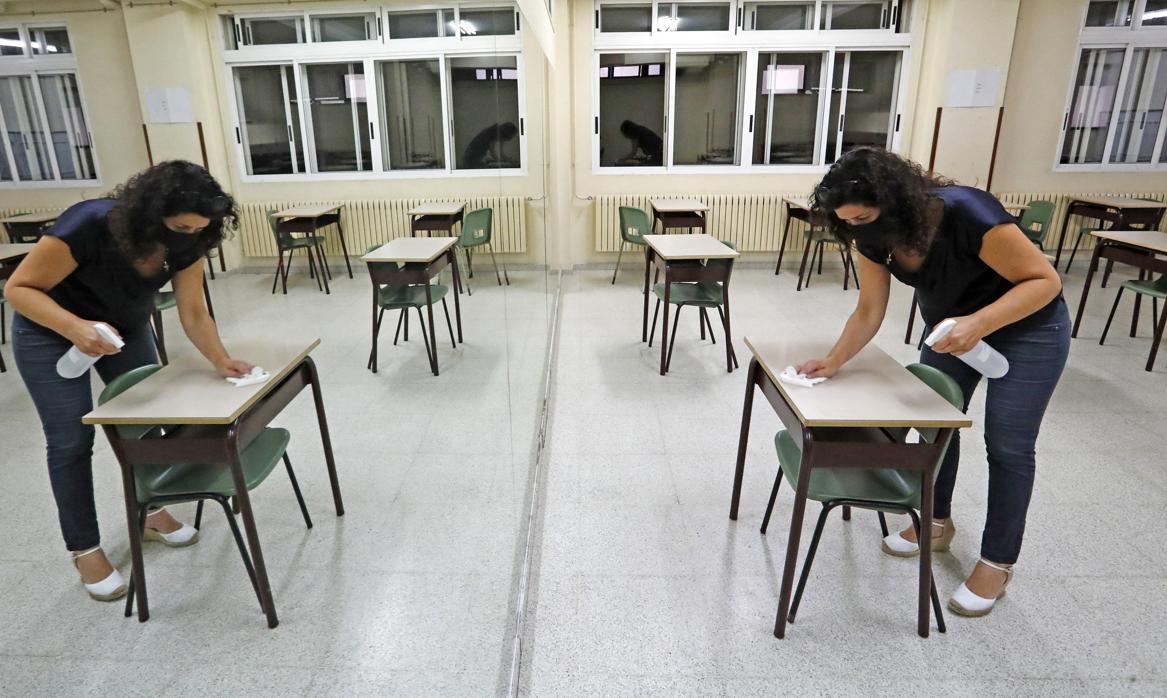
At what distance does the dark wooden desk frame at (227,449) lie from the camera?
5.16 ft

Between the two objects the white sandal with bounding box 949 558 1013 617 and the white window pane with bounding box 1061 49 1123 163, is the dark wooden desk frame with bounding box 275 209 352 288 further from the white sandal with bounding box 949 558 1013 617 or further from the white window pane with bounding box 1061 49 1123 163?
the white window pane with bounding box 1061 49 1123 163

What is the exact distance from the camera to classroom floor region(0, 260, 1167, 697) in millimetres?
1473

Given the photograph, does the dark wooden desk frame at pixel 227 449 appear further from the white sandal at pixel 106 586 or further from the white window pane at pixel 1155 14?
the white window pane at pixel 1155 14

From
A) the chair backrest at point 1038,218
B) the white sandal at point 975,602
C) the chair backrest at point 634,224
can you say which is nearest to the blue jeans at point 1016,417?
the white sandal at point 975,602

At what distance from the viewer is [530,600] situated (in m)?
1.97

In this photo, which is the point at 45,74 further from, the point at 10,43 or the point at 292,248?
the point at 292,248

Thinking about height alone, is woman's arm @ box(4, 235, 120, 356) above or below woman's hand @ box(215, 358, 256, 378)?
above

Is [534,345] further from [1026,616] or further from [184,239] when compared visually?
[1026,616]

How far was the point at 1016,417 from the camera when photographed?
177 centimetres

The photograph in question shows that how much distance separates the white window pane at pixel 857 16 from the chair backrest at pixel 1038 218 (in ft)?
8.18

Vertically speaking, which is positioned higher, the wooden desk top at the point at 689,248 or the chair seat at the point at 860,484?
the wooden desk top at the point at 689,248

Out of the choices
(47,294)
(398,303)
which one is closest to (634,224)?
(398,303)

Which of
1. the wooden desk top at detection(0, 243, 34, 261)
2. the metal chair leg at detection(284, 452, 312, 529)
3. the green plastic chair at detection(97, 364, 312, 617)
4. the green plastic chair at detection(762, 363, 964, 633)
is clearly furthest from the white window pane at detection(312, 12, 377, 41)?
the green plastic chair at detection(762, 363, 964, 633)

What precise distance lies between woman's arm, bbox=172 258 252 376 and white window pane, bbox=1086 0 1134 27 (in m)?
8.59
